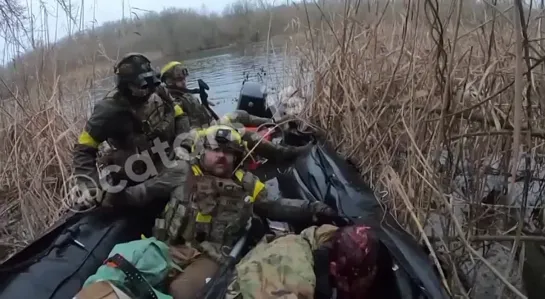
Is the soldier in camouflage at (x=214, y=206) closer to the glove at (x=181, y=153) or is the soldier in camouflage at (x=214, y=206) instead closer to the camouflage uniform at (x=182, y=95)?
the glove at (x=181, y=153)

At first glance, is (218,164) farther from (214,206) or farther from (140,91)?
(140,91)

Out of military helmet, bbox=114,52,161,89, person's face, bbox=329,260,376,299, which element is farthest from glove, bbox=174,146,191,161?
person's face, bbox=329,260,376,299

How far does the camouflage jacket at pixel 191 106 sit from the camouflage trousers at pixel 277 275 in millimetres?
2132

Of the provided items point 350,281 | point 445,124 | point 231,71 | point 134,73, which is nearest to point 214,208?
point 350,281

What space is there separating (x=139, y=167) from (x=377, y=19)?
1525 mm

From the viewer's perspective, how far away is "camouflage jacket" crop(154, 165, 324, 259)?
2.27 m

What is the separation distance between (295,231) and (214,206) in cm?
41

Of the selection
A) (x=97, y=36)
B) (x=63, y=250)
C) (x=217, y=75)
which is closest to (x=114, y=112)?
(x=63, y=250)

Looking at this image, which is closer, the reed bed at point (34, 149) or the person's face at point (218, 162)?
the person's face at point (218, 162)

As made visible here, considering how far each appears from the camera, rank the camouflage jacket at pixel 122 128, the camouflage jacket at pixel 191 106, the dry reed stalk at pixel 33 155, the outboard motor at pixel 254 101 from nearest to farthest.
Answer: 1. the camouflage jacket at pixel 122 128
2. the dry reed stalk at pixel 33 155
3. the camouflage jacket at pixel 191 106
4. the outboard motor at pixel 254 101

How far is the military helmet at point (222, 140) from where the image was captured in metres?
2.21

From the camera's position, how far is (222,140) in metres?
2.21

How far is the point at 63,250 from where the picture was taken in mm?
2160

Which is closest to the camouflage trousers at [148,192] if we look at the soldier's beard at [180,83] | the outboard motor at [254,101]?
the soldier's beard at [180,83]
